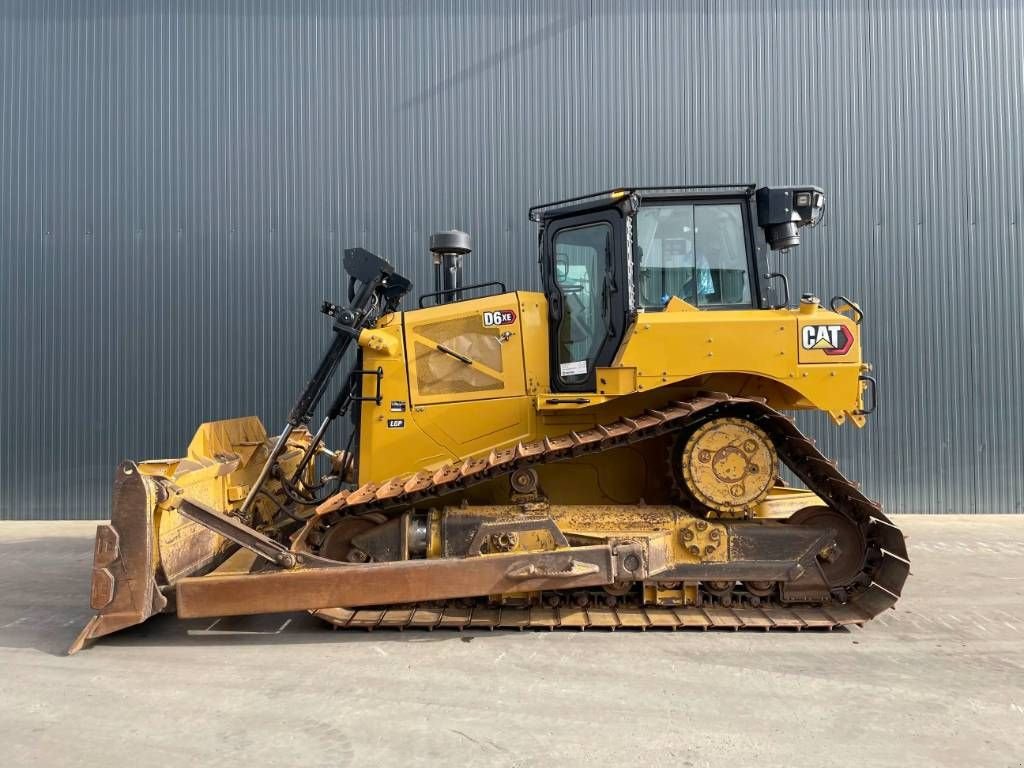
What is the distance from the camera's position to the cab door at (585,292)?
5207 millimetres

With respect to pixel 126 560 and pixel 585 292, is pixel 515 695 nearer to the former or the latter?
pixel 126 560

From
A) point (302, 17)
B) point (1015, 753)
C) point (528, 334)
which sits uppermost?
point (302, 17)

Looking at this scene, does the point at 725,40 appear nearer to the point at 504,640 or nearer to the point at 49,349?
the point at 504,640

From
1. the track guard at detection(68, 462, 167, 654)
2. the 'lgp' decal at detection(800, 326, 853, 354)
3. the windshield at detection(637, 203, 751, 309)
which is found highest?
the windshield at detection(637, 203, 751, 309)

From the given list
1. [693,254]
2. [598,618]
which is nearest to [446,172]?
[693,254]

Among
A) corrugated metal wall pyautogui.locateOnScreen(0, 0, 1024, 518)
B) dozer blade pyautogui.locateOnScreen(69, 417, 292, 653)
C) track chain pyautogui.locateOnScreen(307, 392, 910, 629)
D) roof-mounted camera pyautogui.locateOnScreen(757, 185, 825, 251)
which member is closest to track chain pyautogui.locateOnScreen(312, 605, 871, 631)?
track chain pyautogui.locateOnScreen(307, 392, 910, 629)

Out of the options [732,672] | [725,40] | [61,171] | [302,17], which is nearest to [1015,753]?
[732,672]

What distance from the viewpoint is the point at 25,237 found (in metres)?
9.72

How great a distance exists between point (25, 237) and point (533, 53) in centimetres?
790

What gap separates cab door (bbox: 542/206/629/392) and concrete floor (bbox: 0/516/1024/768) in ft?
6.73

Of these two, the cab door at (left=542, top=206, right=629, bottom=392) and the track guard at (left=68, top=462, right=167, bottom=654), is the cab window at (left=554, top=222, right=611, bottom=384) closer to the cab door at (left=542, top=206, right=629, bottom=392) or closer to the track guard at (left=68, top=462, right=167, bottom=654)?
the cab door at (left=542, top=206, right=629, bottom=392)

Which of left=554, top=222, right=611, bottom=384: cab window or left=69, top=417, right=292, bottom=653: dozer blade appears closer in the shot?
left=69, top=417, right=292, bottom=653: dozer blade

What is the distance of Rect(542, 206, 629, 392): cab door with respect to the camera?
521 centimetres

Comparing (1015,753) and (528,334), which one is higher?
(528,334)
